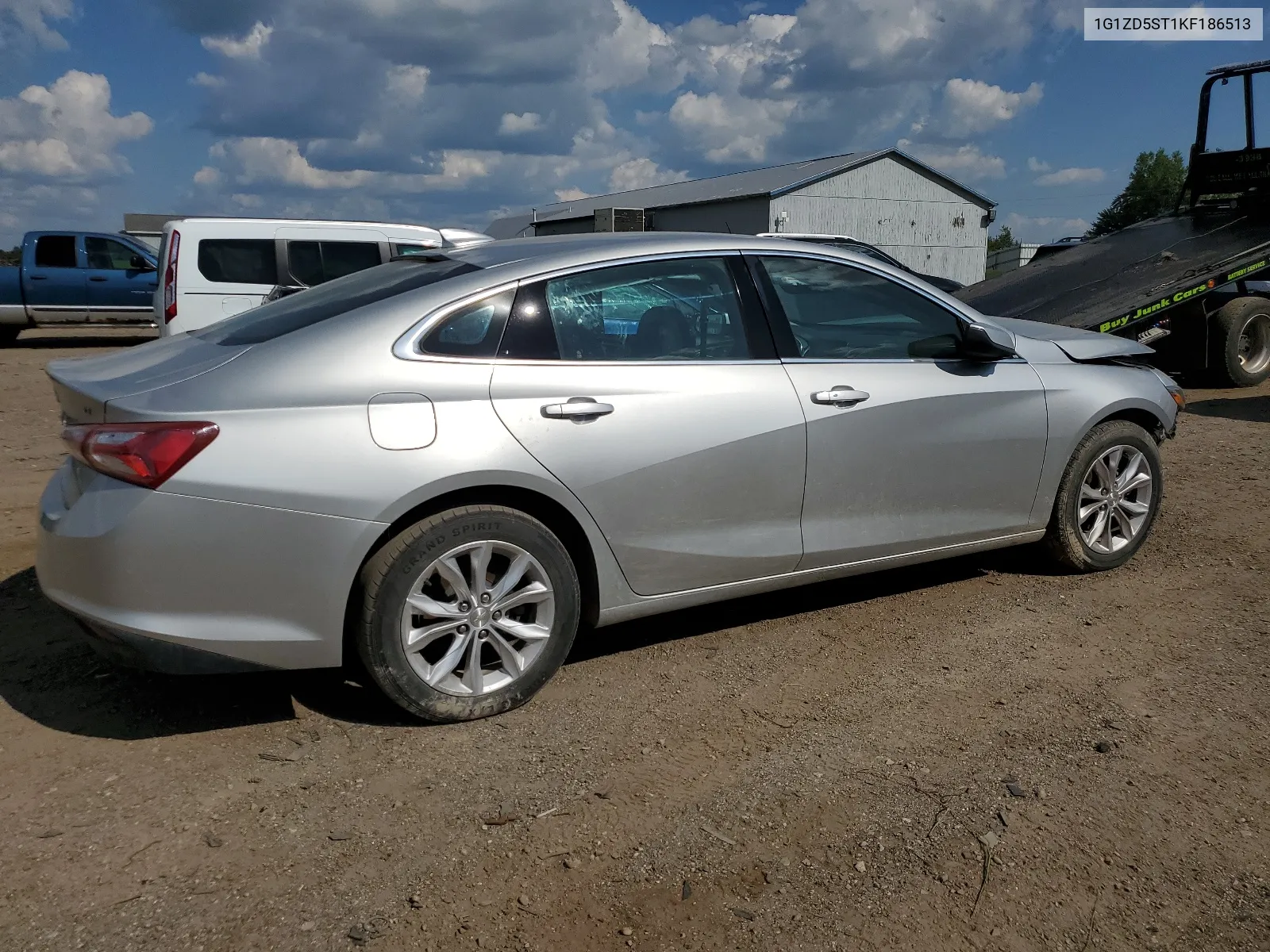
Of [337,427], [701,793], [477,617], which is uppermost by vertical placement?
[337,427]

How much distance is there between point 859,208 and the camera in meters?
36.8

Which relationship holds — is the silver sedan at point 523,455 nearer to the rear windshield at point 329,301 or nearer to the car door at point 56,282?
the rear windshield at point 329,301

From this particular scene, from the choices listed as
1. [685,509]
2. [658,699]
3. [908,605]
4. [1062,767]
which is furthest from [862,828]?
[908,605]

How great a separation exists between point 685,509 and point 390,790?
4.60ft

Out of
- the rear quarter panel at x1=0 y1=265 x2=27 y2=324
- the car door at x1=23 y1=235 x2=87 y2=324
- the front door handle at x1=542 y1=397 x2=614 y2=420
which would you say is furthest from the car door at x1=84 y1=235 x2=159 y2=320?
the front door handle at x1=542 y1=397 x2=614 y2=420

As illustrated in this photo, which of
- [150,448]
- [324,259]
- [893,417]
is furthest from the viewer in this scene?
[324,259]

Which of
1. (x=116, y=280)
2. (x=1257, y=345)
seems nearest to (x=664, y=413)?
(x=1257, y=345)

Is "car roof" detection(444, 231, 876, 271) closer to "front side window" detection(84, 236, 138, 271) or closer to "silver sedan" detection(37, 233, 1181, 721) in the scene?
"silver sedan" detection(37, 233, 1181, 721)

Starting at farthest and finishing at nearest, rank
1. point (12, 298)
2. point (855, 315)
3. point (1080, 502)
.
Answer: point (12, 298), point (1080, 502), point (855, 315)

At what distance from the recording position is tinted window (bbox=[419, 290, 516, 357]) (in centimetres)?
345

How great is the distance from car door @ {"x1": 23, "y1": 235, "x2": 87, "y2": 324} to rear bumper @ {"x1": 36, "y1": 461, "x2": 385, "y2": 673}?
16992 mm

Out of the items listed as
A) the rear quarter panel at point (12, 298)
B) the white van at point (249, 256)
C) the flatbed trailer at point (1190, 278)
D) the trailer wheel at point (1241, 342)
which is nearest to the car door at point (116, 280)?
the rear quarter panel at point (12, 298)

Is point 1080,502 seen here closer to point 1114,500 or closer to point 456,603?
point 1114,500

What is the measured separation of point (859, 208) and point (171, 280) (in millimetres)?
29601
